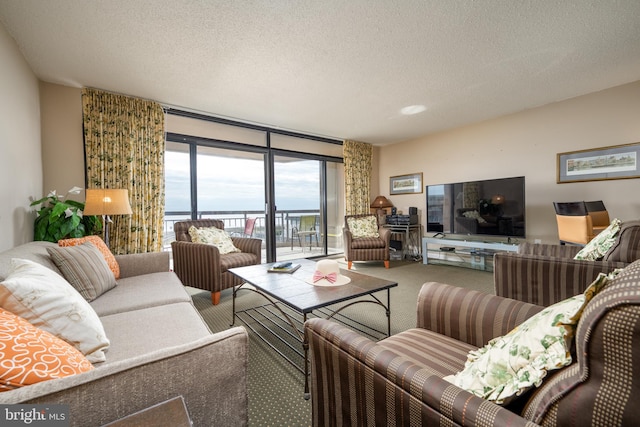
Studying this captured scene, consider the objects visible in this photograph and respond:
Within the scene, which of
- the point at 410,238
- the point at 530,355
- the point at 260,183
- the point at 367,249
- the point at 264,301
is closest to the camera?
the point at 530,355

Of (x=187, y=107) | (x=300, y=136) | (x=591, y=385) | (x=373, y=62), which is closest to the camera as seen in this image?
(x=591, y=385)

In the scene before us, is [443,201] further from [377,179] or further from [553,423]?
[553,423]

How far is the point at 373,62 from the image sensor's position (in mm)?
2496

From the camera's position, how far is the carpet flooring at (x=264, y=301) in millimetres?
1314

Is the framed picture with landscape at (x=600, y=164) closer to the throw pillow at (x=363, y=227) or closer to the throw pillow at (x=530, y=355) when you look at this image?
the throw pillow at (x=363, y=227)

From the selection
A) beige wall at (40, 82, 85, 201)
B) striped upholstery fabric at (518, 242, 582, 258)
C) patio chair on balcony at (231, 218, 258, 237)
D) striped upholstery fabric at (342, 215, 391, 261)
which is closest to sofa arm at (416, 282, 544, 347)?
striped upholstery fabric at (518, 242, 582, 258)

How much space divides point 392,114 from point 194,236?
3.19 m

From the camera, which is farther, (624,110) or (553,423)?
(624,110)

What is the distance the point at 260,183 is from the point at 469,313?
398 cm

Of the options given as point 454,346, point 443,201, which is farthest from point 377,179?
point 454,346

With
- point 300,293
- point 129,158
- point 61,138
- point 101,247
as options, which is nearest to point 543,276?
point 300,293

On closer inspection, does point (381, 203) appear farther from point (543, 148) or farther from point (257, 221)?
point (543, 148)

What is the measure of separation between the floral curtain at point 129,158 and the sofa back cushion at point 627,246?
4217 millimetres

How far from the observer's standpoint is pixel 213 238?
3100mm
